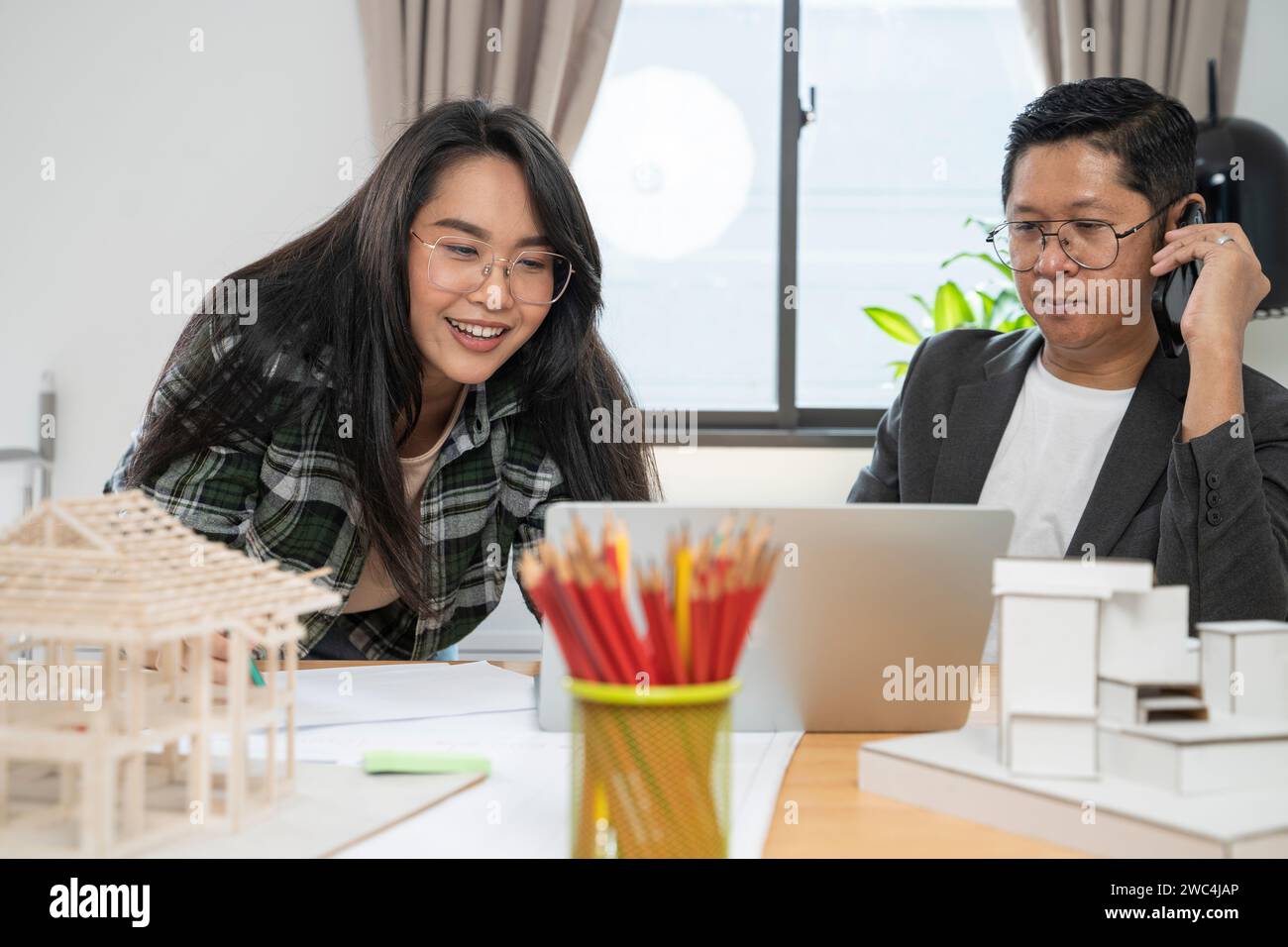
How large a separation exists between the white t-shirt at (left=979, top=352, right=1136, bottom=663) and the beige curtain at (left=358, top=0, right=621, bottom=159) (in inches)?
72.2

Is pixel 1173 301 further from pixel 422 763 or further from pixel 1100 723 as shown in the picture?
pixel 422 763

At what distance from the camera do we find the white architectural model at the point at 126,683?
0.66m

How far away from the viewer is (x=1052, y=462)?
5.35 ft

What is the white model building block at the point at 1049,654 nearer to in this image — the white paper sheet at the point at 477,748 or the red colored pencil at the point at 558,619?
the white paper sheet at the point at 477,748

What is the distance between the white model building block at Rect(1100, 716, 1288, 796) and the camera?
28.4 inches

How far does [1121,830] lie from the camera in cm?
69

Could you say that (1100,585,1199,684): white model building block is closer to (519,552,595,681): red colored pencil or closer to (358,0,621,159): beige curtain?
(519,552,595,681): red colored pencil

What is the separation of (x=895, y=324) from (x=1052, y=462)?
146 centimetres

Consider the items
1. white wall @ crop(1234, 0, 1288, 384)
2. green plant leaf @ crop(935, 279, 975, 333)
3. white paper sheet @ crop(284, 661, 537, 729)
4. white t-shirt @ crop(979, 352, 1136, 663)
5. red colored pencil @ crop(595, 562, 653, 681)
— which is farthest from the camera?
white wall @ crop(1234, 0, 1288, 384)

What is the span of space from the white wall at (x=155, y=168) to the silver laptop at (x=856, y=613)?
2.21 m

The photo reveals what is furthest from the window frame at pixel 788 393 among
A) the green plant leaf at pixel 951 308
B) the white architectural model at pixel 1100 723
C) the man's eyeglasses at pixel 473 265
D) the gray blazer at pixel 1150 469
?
the white architectural model at pixel 1100 723

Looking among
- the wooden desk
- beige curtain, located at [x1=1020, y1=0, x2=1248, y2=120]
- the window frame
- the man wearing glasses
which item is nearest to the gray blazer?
the man wearing glasses

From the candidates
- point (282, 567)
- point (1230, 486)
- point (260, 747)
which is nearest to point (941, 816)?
point (260, 747)

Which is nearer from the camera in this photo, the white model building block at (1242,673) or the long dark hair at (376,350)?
the white model building block at (1242,673)
